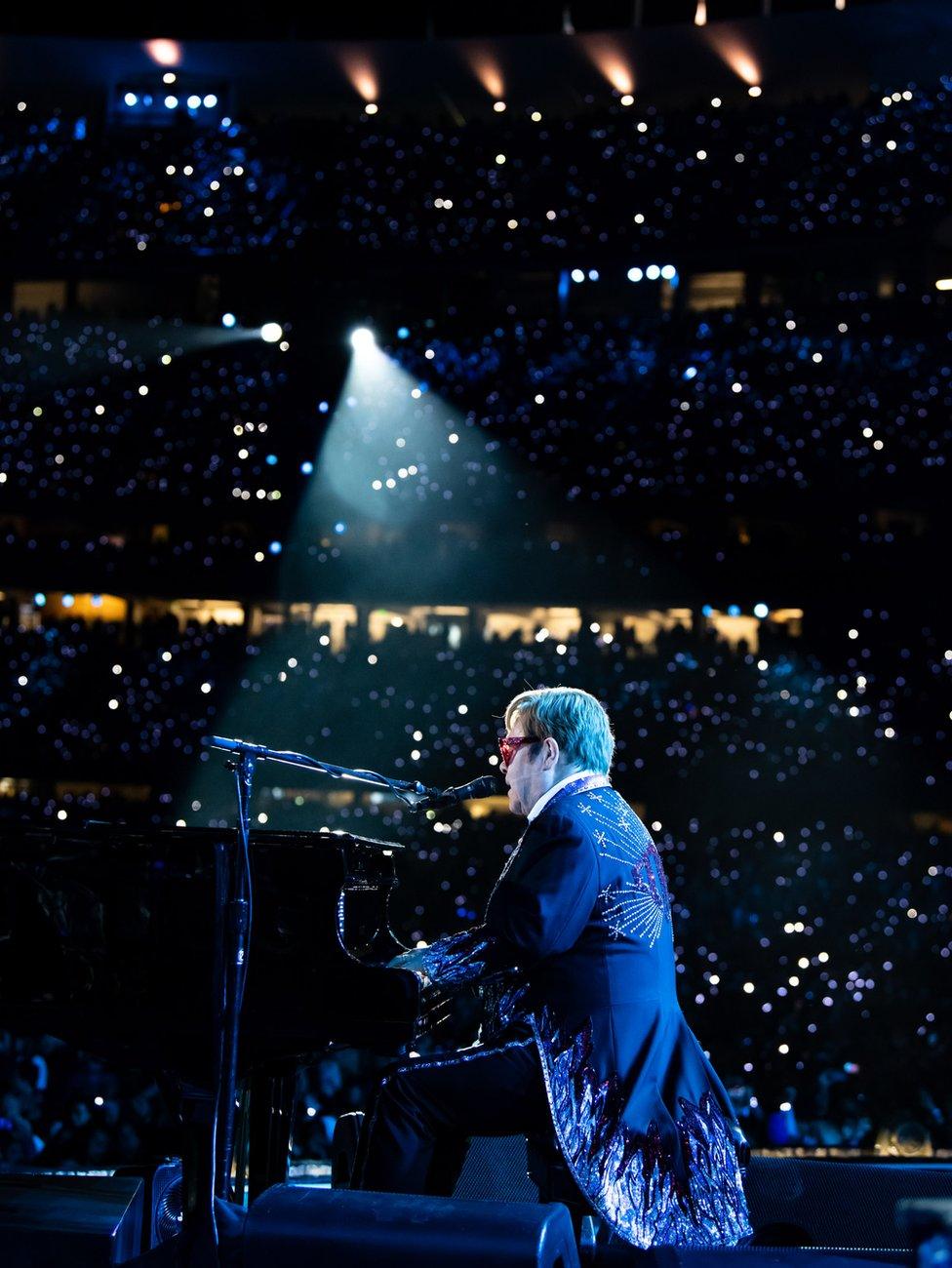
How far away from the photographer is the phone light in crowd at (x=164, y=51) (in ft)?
42.8

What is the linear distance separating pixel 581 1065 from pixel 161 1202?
1041 mm

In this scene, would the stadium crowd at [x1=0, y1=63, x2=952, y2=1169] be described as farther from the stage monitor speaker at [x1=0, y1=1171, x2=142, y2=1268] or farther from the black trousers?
the stage monitor speaker at [x1=0, y1=1171, x2=142, y2=1268]

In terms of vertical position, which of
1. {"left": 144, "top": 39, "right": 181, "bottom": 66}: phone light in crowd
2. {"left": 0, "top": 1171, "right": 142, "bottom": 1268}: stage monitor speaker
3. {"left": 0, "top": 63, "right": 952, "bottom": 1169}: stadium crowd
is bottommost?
{"left": 0, "top": 1171, "right": 142, "bottom": 1268}: stage monitor speaker

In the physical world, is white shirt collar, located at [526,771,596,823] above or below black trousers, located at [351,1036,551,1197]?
above

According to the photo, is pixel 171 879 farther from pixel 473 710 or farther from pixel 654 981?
pixel 473 710

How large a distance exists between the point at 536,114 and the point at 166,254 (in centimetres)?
373

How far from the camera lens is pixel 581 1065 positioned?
2.66 m

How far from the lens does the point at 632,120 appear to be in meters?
12.0

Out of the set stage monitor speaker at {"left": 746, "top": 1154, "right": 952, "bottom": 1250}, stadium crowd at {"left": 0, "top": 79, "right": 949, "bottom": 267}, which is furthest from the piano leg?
stadium crowd at {"left": 0, "top": 79, "right": 949, "bottom": 267}

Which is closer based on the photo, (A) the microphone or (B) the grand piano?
(B) the grand piano

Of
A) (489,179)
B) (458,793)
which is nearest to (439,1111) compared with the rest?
(458,793)

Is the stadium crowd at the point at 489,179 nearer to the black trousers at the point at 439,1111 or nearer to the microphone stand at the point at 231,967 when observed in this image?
the microphone stand at the point at 231,967

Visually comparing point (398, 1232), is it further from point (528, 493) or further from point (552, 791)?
point (528, 493)

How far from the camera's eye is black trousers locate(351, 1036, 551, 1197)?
2.61 meters
